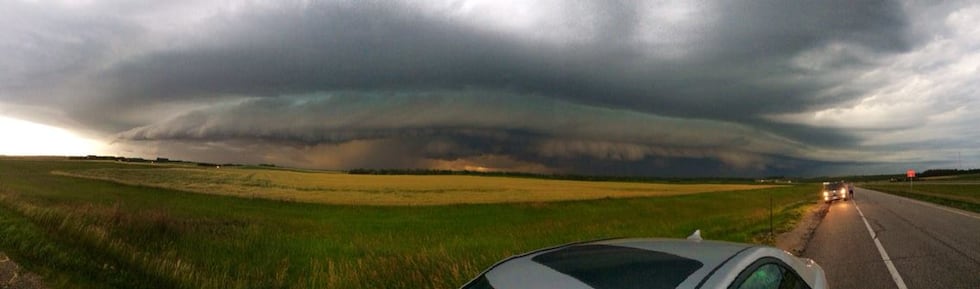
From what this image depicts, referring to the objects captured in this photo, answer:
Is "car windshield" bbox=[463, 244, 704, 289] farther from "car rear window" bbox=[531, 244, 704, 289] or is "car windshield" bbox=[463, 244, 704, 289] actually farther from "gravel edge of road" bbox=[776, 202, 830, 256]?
"gravel edge of road" bbox=[776, 202, 830, 256]

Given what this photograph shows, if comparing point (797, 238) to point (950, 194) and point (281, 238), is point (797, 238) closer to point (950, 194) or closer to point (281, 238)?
point (281, 238)

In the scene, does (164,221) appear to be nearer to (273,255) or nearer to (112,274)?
(273,255)

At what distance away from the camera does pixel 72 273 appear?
6.10 m

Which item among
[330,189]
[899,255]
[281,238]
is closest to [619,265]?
[899,255]

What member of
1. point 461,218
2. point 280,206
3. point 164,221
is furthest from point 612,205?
point 164,221

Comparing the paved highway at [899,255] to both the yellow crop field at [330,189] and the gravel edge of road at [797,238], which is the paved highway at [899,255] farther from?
the yellow crop field at [330,189]

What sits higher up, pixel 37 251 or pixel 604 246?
pixel 604 246

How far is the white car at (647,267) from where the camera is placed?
110 inches

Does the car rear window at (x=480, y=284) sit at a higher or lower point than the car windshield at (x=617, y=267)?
lower

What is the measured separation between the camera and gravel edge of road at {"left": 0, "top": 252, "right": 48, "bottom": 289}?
5.03m

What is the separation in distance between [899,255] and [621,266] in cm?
1172

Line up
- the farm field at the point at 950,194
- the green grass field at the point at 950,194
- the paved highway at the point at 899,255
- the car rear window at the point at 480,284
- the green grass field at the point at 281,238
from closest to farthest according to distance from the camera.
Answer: the car rear window at the point at 480,284
the green grass field at the point at 281,238
the paved highway at the point at 899,255
the green grass field at the point at 950,194
the farm field at the point at 950,194

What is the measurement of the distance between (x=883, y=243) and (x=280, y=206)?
3580 centimetres

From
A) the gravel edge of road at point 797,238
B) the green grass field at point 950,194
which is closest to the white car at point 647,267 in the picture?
the gravel edge of road at point 797,238
